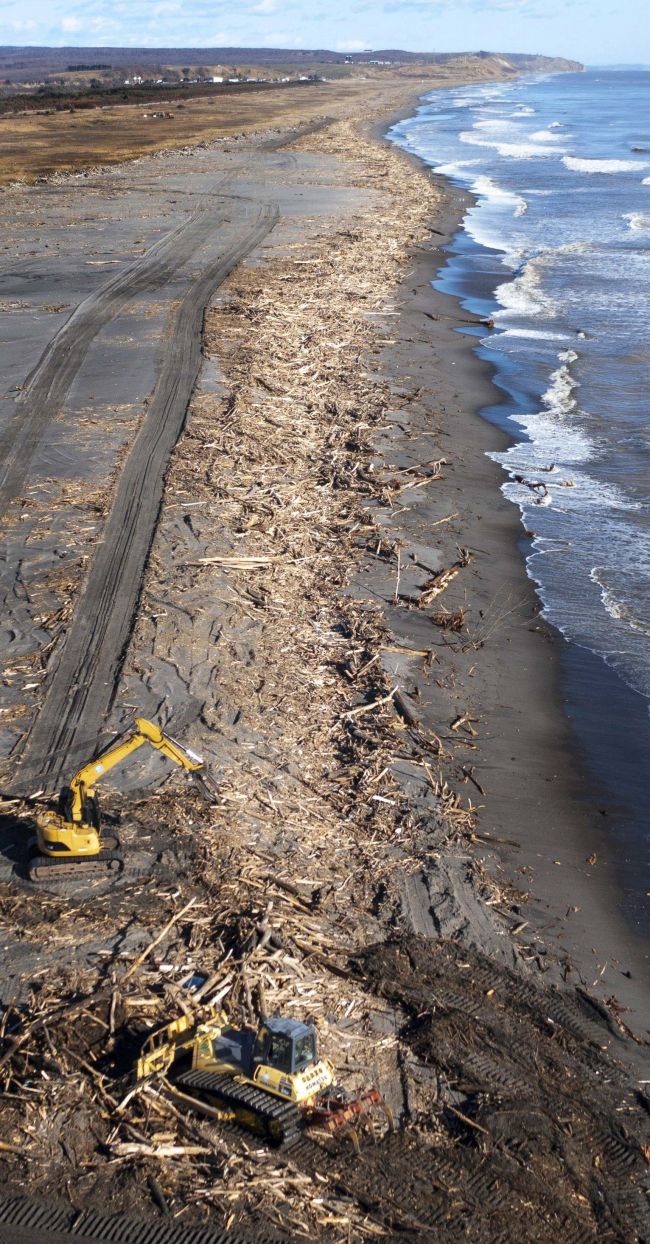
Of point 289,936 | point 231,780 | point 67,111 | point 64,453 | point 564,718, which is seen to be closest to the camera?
point 289,936

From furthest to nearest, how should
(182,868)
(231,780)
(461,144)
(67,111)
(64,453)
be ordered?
(67,111) < (461,144) < (64,453) < (231,780) < (182,868)

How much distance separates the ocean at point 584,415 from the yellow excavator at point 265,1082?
13.2 feet

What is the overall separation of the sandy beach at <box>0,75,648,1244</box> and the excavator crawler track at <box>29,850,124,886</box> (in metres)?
0.14

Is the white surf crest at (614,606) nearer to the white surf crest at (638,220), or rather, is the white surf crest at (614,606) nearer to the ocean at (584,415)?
the ocean at (584,415)

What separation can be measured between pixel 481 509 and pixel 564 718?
20.5ft

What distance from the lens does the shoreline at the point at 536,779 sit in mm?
9453

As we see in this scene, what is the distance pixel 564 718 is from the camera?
13125 mm

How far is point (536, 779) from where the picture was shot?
38.9ft

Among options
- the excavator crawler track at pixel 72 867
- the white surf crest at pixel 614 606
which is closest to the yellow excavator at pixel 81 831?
the excavator crawler track at pixel 72 867

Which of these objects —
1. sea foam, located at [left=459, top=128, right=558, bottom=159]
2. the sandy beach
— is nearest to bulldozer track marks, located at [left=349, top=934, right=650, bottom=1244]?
the sandy beach

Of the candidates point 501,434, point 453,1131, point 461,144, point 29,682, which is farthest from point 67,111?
point 453,1131

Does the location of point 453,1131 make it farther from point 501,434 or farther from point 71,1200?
point 501,434

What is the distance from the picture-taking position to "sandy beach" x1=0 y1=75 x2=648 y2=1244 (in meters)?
6.98

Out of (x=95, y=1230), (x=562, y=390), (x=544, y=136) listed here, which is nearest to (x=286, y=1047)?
(x=95, y=1230)
